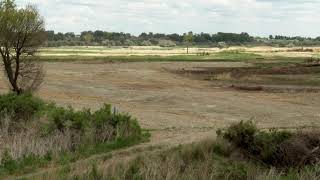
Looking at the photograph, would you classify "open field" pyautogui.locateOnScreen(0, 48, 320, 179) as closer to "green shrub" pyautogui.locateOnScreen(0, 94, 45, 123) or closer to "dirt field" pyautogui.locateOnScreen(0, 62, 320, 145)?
"dirt field" pyautogui.locateOnScreen(0, 62, 320, 145)

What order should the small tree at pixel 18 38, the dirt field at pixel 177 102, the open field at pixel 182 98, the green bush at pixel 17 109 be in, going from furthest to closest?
1. the small tree at pixel 18 38
2. the dirt field at pixel 177 102
3. the open field at pixel 182 98
4. the green bush at pixel 17 109

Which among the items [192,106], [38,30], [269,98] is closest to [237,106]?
[192,106]

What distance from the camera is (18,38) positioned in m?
27.6

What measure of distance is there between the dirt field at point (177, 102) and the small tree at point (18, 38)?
3.25 m

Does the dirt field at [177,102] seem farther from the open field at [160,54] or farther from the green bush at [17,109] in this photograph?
the open field at [160,54]

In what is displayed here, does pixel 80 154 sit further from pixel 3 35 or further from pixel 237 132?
pixel 3 35

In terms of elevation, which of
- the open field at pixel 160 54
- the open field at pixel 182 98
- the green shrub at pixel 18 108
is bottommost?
the open field at pixel 160 54

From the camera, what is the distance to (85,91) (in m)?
40.2

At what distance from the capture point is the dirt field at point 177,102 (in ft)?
77.8

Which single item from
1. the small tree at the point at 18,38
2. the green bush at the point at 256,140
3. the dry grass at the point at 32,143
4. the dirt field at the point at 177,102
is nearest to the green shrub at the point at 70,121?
the dry grass at the point at 32,143

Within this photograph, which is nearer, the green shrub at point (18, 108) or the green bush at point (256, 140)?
the green bush at point (256, 140)

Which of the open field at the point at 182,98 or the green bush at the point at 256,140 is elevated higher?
the green bush at the point at 256,140

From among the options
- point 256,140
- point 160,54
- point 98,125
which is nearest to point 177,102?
point 98,125

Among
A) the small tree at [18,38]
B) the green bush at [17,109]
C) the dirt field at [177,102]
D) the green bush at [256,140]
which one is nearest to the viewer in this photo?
the green bush at [256,140]
